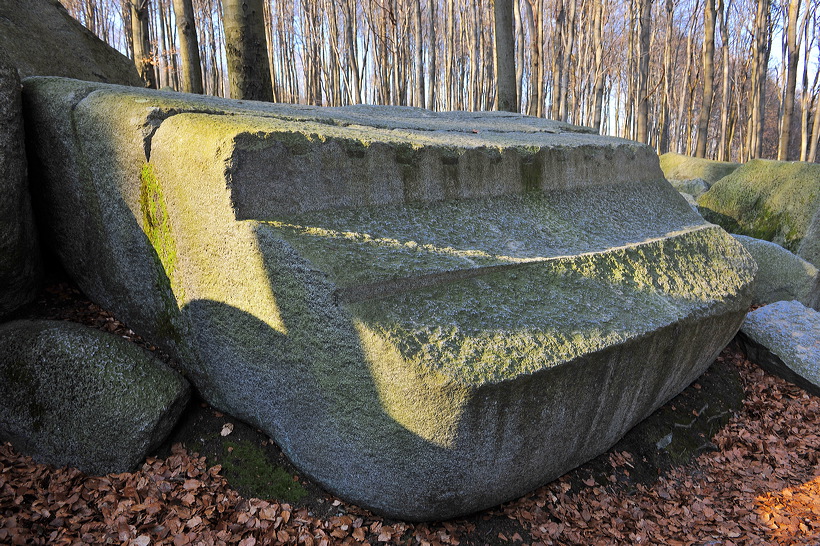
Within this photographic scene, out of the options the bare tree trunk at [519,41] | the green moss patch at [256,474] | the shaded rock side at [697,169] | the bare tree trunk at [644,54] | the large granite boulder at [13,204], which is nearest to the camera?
the green moss patch at [256,474]

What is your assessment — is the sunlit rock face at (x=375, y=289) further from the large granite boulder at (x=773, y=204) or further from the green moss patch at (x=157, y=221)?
the large granite boulder at (x=773, y=204)

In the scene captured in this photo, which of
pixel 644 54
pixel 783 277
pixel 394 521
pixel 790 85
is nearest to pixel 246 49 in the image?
pixel 394 521

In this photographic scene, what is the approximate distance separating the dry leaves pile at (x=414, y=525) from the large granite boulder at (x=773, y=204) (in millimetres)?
3702

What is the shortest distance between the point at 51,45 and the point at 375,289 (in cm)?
391

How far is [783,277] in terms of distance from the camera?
17.5 feet

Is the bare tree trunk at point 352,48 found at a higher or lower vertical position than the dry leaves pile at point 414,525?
higher

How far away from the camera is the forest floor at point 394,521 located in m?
2.27

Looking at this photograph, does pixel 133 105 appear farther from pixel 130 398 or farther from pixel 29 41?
pixel 29 41

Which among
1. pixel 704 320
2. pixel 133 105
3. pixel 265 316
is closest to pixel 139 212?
pixel 133 105

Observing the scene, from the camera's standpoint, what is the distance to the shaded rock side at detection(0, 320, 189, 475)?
2.54 meters

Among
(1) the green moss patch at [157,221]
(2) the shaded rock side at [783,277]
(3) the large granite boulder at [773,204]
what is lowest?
(2) the shaded rock side at [783,277]

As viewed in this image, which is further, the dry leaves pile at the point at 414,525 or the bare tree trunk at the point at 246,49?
the bare tree trunk at the point at 246,49

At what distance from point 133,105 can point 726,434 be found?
4368 mm

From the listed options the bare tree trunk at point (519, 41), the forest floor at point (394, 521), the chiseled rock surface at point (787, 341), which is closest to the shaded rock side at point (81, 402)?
the forest floor at point (394, 521)
